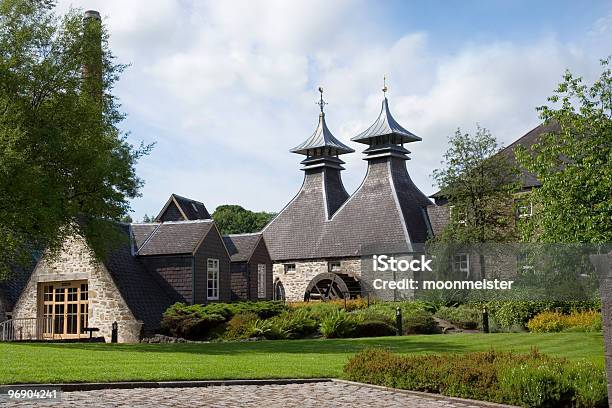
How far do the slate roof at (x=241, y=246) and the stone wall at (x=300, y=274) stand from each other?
7469 millimetres

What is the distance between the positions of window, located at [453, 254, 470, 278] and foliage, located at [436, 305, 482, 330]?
4274mm

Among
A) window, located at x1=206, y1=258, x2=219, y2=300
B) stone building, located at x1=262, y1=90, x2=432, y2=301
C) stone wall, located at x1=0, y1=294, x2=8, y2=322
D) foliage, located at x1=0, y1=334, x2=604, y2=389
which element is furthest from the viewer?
stone building, located at x1=262, y1=90, x2=432, y2=301

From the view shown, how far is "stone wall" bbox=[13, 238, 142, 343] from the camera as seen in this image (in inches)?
1042

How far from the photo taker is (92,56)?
2348 centimetres

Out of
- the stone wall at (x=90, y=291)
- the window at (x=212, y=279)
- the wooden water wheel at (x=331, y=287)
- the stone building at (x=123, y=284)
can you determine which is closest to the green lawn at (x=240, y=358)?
the stone wall at (x=90, y=291)

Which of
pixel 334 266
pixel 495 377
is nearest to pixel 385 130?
pixel 334 266

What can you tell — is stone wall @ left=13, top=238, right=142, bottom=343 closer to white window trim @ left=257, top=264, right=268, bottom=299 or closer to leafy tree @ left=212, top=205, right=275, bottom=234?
white window trim @ left=257, top=264, right=268, bottom=299

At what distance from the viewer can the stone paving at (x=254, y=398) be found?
9.95 meters

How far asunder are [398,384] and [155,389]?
384cm

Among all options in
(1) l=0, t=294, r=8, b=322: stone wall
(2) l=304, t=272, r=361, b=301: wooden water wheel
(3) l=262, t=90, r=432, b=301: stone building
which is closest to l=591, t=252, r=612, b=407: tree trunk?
(1) l=0, t=294, r=8, b=322: stone wall

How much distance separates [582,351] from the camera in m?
16.7

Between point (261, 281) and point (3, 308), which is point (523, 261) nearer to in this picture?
point (261, 281)

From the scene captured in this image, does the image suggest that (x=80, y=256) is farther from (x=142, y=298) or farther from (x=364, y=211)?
(x=364, y=211)

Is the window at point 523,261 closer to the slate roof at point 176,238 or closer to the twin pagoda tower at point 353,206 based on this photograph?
the twin pagoda tower at point 353,206
